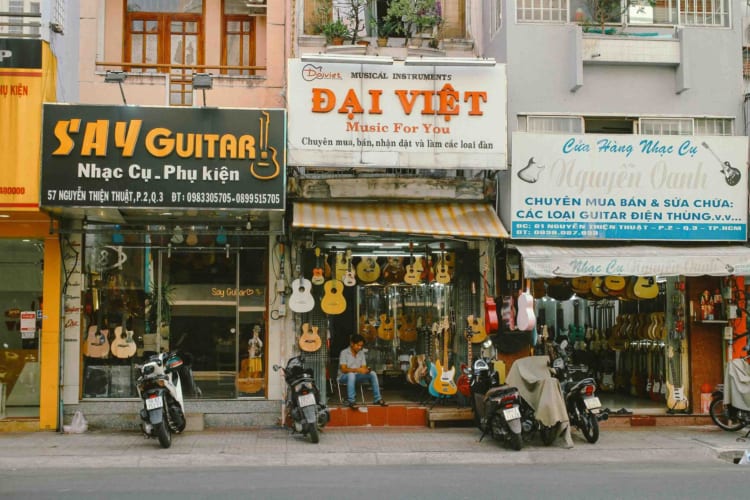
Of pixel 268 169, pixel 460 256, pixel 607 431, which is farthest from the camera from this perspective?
pixel 460 256

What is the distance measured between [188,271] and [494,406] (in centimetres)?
581

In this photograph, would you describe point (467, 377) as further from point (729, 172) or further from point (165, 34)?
point (165, 34)

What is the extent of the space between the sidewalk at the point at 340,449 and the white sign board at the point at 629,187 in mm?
3481

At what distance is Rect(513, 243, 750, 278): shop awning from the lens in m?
13.2

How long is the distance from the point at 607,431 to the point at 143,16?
1125 cm

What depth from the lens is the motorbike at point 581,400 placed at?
41.2 ft

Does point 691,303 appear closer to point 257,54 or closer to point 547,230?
point 547,230

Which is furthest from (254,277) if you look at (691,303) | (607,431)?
(691,303)

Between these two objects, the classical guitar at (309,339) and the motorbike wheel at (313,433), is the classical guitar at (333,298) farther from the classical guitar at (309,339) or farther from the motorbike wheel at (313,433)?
the motorbike wheel at (313,433)

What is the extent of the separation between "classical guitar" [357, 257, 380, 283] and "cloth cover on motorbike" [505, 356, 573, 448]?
3157 mm

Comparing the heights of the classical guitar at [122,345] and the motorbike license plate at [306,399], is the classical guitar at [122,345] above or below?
above

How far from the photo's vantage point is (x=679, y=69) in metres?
14.7

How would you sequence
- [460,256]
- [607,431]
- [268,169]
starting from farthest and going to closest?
[460,256]
[607,431]
[268,169]

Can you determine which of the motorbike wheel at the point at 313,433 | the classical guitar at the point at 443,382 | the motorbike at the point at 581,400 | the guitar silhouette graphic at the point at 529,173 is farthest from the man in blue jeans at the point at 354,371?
the guitar silhouette graphic at the point at 529,173
